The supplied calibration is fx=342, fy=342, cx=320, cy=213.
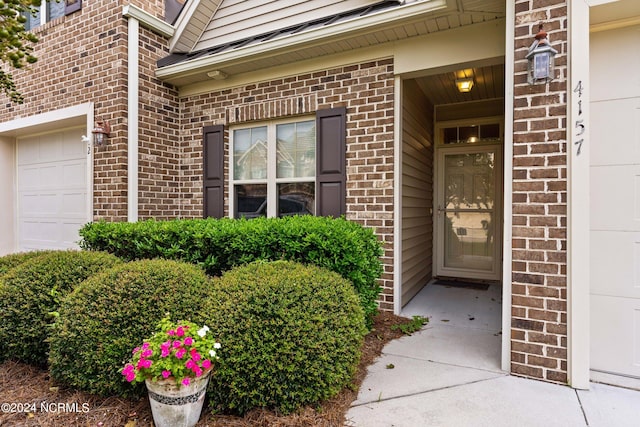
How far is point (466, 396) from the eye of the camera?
2.20m

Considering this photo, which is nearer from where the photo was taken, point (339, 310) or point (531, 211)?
point (339, 310)

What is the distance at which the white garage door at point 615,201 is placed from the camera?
2348 millimetres

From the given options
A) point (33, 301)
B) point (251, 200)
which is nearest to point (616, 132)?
point (251, 200)

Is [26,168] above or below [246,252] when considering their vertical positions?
above

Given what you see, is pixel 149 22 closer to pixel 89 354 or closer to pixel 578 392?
pixel 89 354

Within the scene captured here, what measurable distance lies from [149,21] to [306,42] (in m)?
2.50

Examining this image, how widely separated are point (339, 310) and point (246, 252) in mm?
1154

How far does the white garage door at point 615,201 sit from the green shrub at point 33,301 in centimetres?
383

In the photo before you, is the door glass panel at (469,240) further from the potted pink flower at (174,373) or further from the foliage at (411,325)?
the potted pink flower at (174,373)

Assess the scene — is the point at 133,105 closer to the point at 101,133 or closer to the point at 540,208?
the point at 101,133

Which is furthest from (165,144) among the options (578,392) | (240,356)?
(578,392)

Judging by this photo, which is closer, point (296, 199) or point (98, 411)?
point (98, 411)

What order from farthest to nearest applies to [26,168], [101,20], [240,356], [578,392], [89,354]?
[26,168] → [101,20] → [578,392] → [89,354] → [240,356]

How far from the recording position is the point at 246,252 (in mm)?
2969
